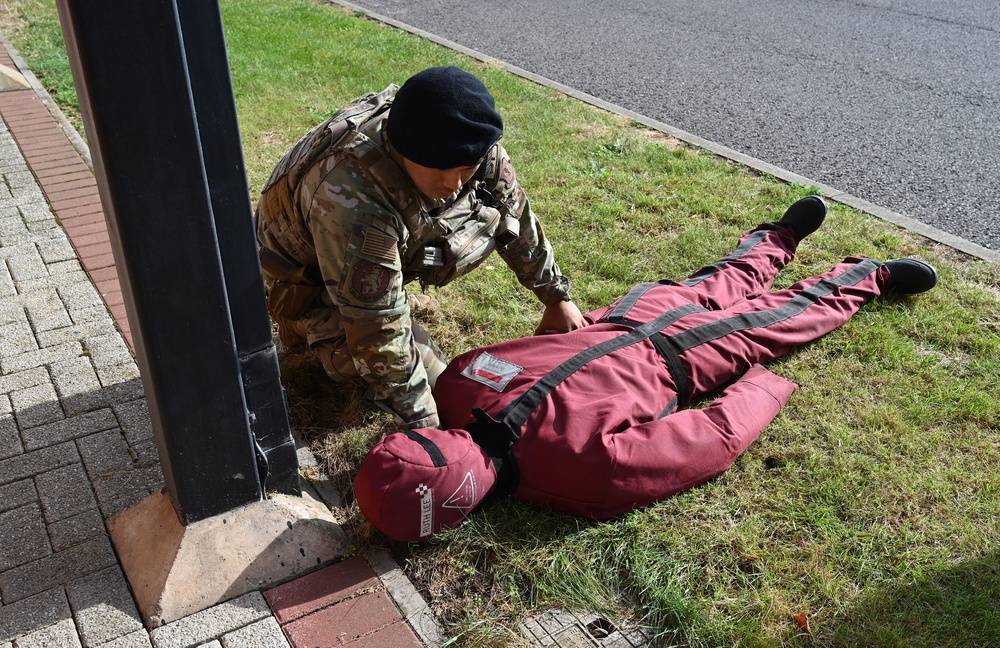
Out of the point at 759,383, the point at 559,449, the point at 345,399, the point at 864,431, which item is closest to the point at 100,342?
the point at 345,399

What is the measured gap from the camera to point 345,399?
3072 mm

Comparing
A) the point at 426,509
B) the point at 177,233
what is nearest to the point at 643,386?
the point at 426,509

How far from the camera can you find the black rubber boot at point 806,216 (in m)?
3.89

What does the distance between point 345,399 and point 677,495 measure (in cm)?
125

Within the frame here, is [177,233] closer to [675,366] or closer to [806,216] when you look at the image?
[675,366]

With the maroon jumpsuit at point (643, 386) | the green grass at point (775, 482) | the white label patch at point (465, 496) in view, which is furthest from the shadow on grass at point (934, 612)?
the white label patch at point (465, 496)

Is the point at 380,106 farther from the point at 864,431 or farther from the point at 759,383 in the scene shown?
the point at 864,431

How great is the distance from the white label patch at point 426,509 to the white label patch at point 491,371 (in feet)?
1.69

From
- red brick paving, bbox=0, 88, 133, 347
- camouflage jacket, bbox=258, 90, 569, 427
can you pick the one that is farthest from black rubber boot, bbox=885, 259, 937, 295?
red brick paving, bbox=0, 88, 133, 347

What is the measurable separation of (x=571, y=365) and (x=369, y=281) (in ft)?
2.29

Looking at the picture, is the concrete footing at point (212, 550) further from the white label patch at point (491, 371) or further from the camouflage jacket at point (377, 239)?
A: the white label patch at point (491, 371)

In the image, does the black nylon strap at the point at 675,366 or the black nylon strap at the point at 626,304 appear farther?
the black nylon strap at the point at 626,304

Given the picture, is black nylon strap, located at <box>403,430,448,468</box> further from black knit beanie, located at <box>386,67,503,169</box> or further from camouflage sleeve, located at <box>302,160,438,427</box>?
black knit beanie, located at <box>386,67,503,169</box>

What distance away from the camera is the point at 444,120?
2383 mm
